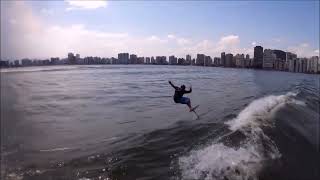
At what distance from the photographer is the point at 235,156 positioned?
1161 centimetres

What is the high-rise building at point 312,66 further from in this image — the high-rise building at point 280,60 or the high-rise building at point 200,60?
the high-rise building at point 200,60

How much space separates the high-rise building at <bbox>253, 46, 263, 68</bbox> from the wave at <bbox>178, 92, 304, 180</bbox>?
3.91 meters

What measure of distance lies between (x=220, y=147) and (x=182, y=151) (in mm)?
1411

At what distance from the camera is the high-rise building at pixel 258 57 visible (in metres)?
17.8

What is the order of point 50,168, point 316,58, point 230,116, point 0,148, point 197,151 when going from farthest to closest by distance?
point 316,58, point 230,116, point 0,148, point 197,151, point 50,168

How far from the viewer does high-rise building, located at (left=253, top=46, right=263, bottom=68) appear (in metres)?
17.8

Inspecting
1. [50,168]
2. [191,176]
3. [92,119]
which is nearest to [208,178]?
[191,176]

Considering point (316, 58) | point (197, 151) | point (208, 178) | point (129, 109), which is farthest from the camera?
point (316, 58)

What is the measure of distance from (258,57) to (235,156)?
9.05 m

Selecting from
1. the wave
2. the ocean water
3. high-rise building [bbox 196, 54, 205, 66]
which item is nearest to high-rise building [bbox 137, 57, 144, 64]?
the ocean water

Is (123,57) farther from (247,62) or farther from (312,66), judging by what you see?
(312,66)

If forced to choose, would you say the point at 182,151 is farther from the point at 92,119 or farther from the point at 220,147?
the point at 92,119

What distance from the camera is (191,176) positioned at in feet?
32.7

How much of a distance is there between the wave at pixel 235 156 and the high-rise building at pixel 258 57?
12.8 feet
